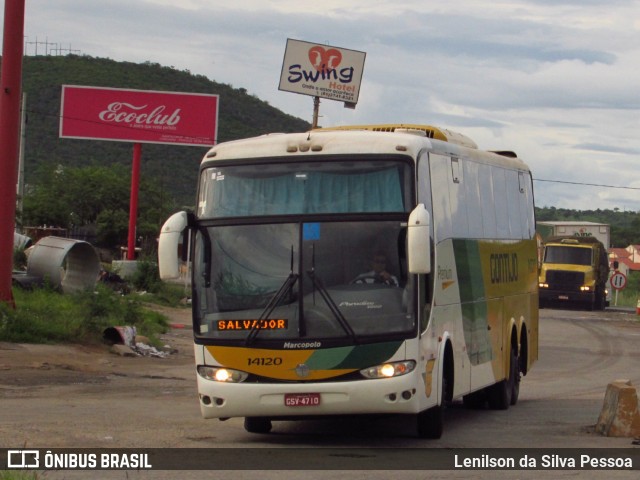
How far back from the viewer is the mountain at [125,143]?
85.9 metres

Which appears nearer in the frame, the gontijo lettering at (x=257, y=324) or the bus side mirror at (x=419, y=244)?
the bus side mirror at (x=419, y=244)

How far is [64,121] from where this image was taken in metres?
46.7

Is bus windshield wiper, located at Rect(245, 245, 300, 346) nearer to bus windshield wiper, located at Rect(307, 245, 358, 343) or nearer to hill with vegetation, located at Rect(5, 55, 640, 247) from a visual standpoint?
bus windshield wiper, located at Rect(307, 245, 358, 343)

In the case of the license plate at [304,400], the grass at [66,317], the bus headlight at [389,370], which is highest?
the bus headlight at [389,370]

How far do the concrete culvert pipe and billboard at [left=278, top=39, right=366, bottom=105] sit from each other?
22.3 meters

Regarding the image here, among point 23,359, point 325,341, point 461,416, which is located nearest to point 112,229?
point 23,359

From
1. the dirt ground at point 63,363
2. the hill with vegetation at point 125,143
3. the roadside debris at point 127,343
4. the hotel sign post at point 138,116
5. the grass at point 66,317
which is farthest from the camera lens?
the hill with vegetation at point 125,143

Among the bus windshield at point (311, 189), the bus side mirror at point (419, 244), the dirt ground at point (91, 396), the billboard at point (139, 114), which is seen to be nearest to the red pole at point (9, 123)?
the dirt ground at point (91, 396)

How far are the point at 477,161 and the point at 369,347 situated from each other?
4921 millimetres

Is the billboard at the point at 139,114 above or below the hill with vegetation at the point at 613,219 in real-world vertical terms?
above

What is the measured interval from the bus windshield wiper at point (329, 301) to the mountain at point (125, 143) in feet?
204

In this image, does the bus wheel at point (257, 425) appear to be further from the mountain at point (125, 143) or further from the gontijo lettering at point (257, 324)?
the mountain at point (125, 143)

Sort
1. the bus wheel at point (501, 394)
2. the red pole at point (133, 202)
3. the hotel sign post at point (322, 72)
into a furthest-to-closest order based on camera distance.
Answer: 1. the hotel sign post at point (322, 72)
2. the red pole at point (133, 202)
3. the bus wheel at point (501, 394)
